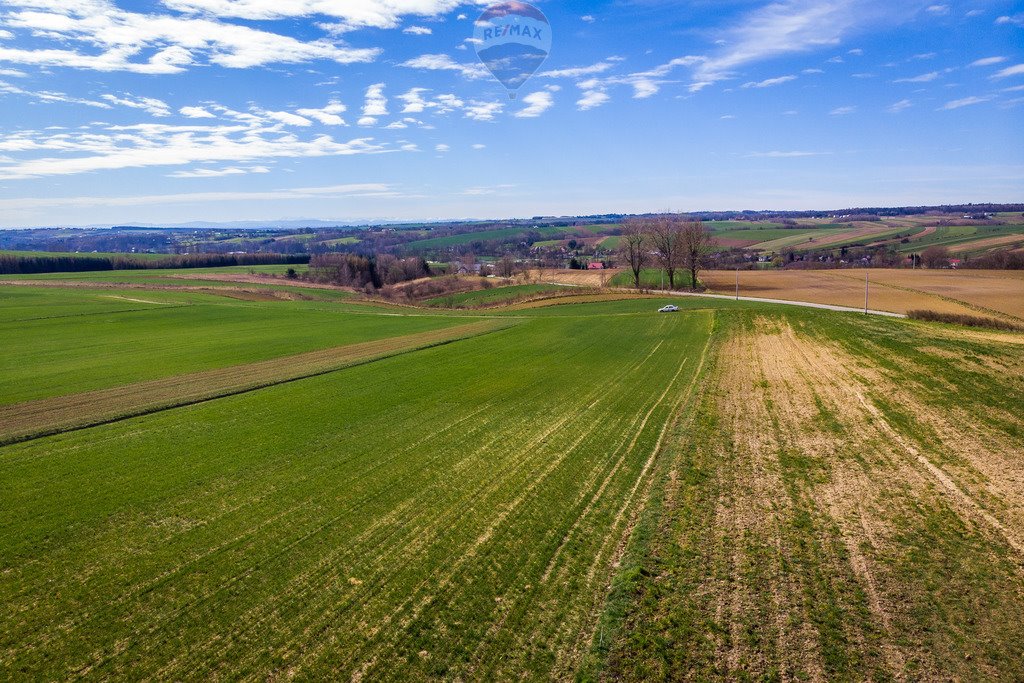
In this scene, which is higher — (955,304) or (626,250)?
(626,250)

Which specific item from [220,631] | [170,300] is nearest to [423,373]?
[220,631]

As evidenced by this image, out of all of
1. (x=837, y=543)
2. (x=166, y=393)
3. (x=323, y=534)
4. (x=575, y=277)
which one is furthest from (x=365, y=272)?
(x=837, y=543)

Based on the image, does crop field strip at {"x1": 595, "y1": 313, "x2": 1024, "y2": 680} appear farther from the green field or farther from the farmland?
the green field

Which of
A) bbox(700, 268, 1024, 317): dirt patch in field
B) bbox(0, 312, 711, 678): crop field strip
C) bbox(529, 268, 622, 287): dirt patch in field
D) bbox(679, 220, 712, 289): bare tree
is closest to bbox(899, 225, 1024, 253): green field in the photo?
bbox(700, 268, 1024, 317): dirt patch in field

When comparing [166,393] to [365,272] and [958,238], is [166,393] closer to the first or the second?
[365,272]

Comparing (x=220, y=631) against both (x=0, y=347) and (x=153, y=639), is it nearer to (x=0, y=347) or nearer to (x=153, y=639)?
(x=153, y=639)
